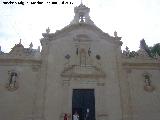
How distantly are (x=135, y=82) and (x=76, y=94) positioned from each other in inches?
230

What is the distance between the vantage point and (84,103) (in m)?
22.3

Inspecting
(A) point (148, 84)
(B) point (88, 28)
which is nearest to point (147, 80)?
(A) point (148, 84)

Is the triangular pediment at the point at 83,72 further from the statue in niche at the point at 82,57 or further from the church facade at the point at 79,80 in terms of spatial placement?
the statue in niche at the point at 82,57

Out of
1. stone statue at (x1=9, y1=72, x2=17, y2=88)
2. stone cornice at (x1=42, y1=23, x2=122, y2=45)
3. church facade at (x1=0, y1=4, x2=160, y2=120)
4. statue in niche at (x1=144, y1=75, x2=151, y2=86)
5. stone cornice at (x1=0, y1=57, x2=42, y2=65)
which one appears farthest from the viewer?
stone cornice at (x1=42, y1=23, x2=122, y2=45)

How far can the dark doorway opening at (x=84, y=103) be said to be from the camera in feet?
71.6

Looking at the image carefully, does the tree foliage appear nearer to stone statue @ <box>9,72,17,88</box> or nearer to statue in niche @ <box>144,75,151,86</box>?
statue in niche @ <box>144,75,151,86</box>

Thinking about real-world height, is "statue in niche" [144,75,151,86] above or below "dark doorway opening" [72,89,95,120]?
above

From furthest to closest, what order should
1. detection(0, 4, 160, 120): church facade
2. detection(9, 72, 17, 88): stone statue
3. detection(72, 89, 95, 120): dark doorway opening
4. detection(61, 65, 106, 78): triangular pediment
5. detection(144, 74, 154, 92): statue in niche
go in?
detection(144, 74, 154, 92): statue in niche, detection(61, 65, 106, 78): triangular pediment, detection(9, 72, 17, 88): stone statue, detection(72, 89, 95, 120): dark doorway opening, detection(0, 4, 160, 120): church facade

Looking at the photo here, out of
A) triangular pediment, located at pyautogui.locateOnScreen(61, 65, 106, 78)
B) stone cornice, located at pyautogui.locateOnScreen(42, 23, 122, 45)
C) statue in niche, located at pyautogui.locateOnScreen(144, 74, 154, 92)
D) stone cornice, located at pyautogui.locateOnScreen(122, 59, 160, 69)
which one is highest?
stone cornice, located at pyautogui.locateOnScreen(42, 23, 122, 45)

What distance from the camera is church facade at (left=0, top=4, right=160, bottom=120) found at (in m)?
21.7

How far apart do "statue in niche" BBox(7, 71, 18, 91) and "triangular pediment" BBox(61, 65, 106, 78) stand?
4287mm

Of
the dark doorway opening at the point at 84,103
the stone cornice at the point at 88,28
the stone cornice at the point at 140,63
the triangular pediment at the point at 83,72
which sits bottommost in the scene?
the dark doorway opening at the point at 84,103

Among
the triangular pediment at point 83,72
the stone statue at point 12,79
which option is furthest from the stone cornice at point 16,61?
the triangular pediment at point 83,72

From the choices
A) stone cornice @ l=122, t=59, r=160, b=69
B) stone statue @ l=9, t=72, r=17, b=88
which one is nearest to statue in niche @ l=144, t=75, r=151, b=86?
stone cornice @ l=122, t=59, r=160, b=69
